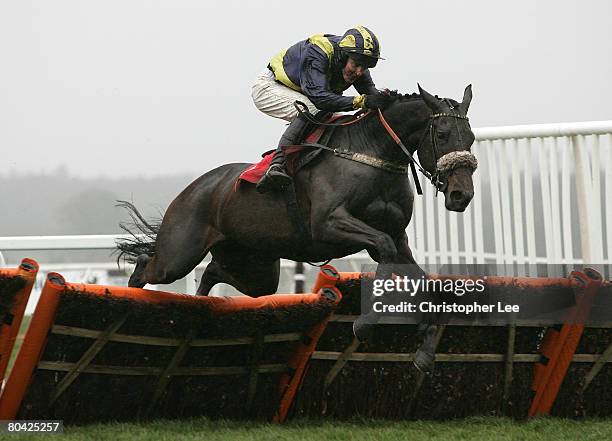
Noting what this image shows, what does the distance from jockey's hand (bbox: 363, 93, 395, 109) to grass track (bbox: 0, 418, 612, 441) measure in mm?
1453

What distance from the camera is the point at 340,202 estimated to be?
Answer: 4742mm

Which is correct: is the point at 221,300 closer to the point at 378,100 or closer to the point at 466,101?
the point at 378,100

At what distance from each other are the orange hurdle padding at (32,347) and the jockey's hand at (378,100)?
1.67 metres

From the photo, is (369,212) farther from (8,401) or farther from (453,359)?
(8,401)

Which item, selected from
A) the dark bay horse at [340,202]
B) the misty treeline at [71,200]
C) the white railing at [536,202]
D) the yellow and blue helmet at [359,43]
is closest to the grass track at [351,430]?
the dark bay horse at [340,202]

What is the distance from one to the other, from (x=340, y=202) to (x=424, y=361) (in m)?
0.83

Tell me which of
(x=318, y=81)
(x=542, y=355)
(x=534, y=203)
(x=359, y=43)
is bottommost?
(x=542, y=355)

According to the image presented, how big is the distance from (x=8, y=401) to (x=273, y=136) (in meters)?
5.72

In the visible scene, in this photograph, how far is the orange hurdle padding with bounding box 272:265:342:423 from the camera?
14.8ft

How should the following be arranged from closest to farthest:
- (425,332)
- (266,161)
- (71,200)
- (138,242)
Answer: (425,332) → (266,161) → (138,242) → (71,200)

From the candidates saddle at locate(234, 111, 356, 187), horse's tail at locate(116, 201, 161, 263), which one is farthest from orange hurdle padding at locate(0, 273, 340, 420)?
horse's tail at locate(116, 201, 161, 263)

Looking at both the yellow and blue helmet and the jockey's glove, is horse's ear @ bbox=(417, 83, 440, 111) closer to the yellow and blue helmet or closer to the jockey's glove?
the jockey's glove

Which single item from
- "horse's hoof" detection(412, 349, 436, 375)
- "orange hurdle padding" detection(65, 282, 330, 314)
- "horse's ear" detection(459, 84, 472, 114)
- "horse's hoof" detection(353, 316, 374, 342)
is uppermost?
"horse's ear" detection(459, 84, 472, 114)

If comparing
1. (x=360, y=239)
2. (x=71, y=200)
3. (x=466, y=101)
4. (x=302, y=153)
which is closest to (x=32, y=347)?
(x=360, y=239)
